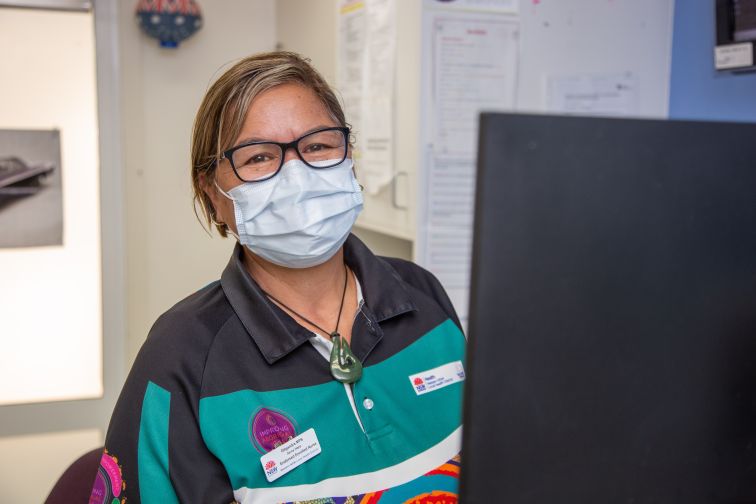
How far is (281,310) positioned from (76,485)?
19.2 inches

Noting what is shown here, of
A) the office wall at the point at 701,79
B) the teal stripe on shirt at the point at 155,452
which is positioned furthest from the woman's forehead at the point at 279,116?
the office wall at the point at 701,79

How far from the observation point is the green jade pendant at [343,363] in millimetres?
A: 1102

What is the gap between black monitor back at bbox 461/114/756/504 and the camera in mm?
430

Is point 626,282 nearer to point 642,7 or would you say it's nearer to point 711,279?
point 711,279

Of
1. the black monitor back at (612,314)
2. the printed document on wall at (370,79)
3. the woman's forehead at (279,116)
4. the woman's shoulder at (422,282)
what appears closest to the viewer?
the black monitor back at (612,314)

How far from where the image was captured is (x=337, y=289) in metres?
1.28

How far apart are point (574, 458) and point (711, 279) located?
6.4 inches

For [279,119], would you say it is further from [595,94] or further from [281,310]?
[595,94]

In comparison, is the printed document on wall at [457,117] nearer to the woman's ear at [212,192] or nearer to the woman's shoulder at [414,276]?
the woman's shoulder at [414,276]

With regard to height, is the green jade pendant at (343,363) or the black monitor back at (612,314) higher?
the black monitor back at (612,314)

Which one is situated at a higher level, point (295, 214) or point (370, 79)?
point (370, 79)

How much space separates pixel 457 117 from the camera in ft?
6.78

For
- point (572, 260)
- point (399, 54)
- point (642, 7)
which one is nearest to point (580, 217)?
point (572, 260)

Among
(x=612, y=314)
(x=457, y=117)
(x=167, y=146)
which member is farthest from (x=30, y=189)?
(x=612, y=314)
